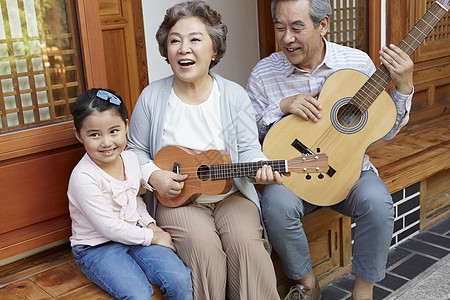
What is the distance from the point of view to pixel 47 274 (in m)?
2.05

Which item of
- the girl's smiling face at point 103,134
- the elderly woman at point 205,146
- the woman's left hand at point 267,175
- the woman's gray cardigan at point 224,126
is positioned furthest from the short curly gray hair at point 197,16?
the woman's left hand at point 267,175

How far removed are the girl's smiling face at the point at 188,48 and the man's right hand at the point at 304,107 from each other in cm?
44

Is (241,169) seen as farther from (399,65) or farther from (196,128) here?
(399,65)

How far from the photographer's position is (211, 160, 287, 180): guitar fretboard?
1.86 meters

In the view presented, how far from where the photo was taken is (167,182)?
196 centimetres

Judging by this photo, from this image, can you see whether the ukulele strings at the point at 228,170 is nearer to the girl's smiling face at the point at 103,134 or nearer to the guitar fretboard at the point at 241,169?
the guitar fretboard at the point at 241,169

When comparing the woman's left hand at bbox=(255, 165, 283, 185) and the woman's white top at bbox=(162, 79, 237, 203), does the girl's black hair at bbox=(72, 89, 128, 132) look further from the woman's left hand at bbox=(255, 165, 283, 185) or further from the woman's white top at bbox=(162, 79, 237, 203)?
the woman's left hand at bbox=(255, 165, 283, 185)

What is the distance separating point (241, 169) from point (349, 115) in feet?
2.07

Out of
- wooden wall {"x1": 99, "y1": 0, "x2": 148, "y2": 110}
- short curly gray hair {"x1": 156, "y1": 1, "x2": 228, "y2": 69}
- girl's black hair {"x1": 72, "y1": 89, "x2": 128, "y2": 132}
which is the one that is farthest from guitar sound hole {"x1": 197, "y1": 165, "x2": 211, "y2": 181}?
wooden wall {"x1": 99, "y1": 0, "x2": 148, "y2": 110}

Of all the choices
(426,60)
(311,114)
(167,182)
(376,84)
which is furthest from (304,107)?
(426,60)

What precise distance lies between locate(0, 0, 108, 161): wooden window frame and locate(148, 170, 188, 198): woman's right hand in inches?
18.6

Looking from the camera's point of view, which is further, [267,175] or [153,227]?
[153,227]

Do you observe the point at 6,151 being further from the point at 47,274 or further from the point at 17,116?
the point at 47,274

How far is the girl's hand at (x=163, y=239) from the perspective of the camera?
1.92m
